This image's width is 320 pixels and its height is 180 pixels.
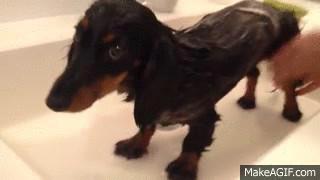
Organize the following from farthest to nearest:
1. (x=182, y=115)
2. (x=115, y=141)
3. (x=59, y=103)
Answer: (x=115, y=141) < (x=182, y=115) < (x=59, y=103)

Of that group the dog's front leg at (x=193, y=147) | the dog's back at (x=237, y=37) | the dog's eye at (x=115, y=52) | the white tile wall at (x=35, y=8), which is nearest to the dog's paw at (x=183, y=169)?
the dog's front leg at (x=193, y=147)

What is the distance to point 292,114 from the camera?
32.6 inches

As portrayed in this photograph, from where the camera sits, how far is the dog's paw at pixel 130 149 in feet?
2.26

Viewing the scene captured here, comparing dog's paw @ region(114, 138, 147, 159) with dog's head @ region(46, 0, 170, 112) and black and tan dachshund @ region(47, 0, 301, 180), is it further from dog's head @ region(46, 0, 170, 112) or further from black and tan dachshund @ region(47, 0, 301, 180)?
dog's head @ region(46, 0, 170, 112)

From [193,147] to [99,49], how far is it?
241 millimetres

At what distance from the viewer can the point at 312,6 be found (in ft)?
3.42

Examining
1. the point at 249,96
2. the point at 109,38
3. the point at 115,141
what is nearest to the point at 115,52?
the point at 109,38

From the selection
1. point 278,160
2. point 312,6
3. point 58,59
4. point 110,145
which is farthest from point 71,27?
point 312,6

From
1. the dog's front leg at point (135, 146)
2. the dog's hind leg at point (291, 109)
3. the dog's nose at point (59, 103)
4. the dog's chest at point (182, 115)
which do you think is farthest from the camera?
the dog's hind leg at point (291, 109)

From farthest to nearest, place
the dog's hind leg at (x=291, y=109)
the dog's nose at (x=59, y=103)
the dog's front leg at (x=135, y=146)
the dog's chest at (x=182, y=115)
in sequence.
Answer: the dog's hind leg at (x=291, y=109) → the dog's front leg at (x=135, y=146) → the dog's chest at (x=182, y=115) → the dog's nose at (x=59, y=103)

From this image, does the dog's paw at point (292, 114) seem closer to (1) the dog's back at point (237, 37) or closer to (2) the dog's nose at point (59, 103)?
(1) the dog's back at point (237, 37)

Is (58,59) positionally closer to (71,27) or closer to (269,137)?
(71,27)

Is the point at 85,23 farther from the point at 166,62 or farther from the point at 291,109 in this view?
the point at 291,109

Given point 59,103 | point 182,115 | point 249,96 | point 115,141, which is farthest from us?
point 249,96
